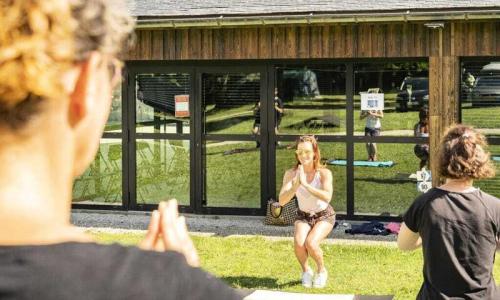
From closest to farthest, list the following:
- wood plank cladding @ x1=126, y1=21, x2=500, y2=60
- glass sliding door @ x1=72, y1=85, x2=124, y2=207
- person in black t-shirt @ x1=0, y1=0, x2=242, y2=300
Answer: person in black t-shirt @ x1=0, y1=0, x2=242, y2=300 < wood plank cladding @ x1=126, y1=21, x2=500, y2=60 < glass sliding door @ x1=72, y1=85, x2=124, y2=207

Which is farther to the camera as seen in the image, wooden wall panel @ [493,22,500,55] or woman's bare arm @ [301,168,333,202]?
wooden wall panel @ [493,22,500,55]

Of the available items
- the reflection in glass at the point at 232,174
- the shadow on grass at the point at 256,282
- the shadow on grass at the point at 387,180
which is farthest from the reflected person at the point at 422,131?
the shadow on grass at the point at 256,282

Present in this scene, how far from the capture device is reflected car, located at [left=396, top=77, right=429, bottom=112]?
38.7 ft

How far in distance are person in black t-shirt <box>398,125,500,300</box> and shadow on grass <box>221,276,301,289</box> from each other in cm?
435

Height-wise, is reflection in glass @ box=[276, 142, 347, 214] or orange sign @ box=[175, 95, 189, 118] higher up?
orange sign @ box=[175, 95, 189, 118]

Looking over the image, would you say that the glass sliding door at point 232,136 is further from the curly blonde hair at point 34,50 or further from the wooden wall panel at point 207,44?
the curly blonde hair at point 34,50

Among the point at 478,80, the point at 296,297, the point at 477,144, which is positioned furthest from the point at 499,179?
the point at 477,144

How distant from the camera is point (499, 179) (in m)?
11.7

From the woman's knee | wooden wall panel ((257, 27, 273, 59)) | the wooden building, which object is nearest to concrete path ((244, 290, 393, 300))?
the woman's knee

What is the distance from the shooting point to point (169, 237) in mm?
1298

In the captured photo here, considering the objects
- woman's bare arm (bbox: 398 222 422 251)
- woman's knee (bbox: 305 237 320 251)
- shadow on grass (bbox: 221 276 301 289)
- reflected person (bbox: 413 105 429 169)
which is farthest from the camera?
reflected person (bbox: 413 105 429 169)

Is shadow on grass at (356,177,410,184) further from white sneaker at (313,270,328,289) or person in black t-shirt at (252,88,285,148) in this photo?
white sneaker at (313,270,328,289)

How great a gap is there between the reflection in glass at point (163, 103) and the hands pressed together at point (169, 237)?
11.5 m

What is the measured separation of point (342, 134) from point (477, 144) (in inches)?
295
